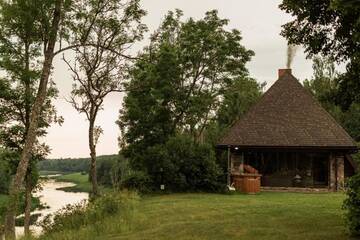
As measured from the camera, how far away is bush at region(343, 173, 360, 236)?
10156mm

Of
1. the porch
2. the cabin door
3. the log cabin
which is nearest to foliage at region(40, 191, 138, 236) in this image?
the log cabin

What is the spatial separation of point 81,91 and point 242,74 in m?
12.3

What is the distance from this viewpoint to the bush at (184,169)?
27359mm

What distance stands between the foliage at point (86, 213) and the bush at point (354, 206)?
23.9 feet

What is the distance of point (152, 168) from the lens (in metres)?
28.0

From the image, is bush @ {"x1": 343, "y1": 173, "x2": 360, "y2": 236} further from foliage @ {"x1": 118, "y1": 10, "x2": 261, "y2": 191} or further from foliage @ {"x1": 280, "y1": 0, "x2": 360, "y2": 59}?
foliage @ {"x1": 118, "y1": 10, "x2": 261, "y2": 191}

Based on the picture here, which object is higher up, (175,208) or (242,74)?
(242,74)

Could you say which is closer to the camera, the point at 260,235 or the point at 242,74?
the point at 260,235

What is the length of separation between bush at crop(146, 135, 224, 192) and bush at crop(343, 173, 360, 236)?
55.1 ft

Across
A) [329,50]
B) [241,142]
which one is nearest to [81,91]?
[241,142]

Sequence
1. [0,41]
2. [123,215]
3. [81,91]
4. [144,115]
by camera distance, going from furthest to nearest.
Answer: [144,115] → [81,91] → [0,41] → [123,215]

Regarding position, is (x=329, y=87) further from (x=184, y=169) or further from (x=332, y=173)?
(x=184, y=169)

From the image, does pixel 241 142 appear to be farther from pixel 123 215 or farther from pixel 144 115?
pixel 123 215

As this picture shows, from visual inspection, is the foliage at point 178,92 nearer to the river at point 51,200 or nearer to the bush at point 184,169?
the bush at point 184,169
